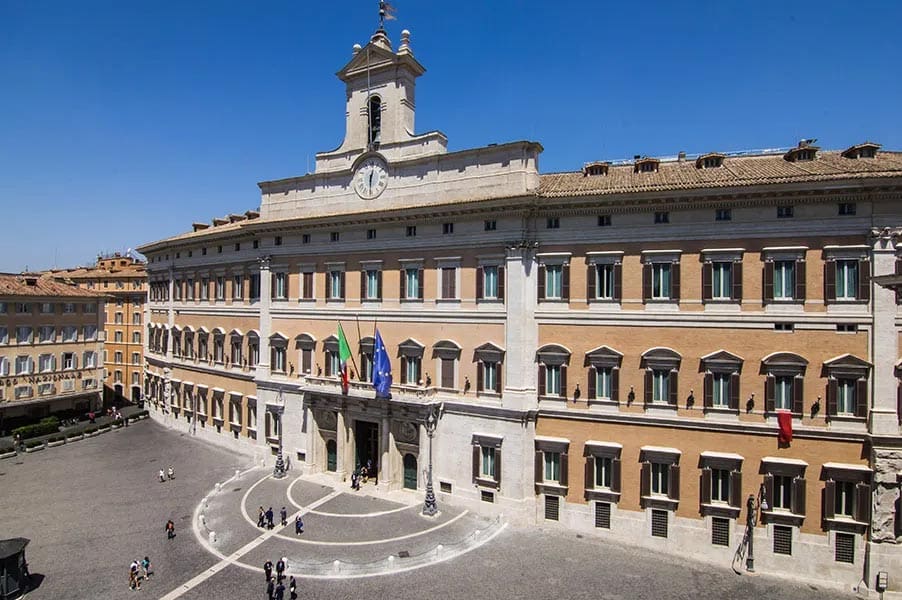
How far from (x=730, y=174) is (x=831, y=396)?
36.1ft

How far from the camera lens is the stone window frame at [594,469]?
25.8 m

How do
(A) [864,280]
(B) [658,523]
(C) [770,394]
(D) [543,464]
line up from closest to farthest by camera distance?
(A) [864,280], (C) [770,394], (B) [658,523], (D) [543,464]

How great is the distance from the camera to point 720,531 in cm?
2420

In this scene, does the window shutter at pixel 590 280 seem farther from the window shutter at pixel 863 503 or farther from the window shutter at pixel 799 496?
the window shutter at pixel 863 503

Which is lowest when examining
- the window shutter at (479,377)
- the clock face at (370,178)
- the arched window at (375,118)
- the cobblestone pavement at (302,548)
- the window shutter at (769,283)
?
the cobblestone pavement at (302,548)

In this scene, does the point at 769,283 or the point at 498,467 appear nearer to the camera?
the point at 769,283

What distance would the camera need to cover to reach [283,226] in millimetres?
35906

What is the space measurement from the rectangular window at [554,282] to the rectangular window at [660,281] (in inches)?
175

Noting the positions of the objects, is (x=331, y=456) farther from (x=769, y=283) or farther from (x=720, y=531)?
(x=769, y=283)

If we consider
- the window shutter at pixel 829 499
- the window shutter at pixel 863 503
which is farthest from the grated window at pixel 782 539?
the window shutter at pixel 863 503

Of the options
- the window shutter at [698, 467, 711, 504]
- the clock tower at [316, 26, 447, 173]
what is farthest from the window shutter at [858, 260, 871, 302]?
the clock tower at [316, 26, 447, 173]

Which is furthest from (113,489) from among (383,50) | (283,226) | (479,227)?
(383,50)

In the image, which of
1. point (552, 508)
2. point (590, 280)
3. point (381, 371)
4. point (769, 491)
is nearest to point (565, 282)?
point (590, 280)

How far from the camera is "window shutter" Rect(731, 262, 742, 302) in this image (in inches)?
945
